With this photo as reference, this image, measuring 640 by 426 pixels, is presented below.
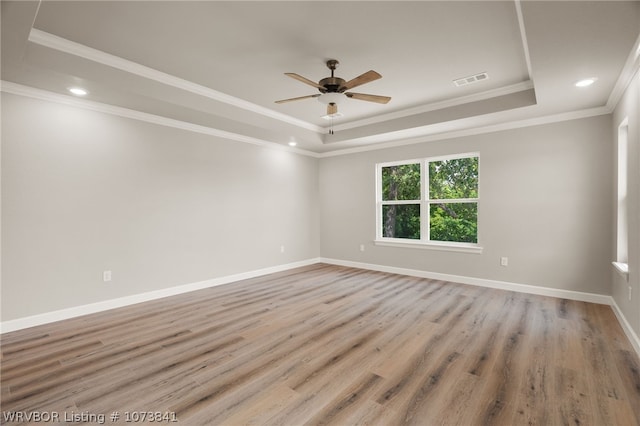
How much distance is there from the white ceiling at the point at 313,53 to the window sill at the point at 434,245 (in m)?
1.96

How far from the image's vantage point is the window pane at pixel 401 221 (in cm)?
551

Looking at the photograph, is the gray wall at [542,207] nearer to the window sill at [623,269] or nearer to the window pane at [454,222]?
the window pane at [454,222]

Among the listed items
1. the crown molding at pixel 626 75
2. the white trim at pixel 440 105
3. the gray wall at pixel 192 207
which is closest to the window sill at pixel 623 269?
the gray wall at pixel 192 207

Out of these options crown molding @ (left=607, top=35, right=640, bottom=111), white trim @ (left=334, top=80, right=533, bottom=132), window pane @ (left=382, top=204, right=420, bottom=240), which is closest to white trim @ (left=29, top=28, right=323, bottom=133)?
white trim @ (left=334, top=80, right=533, bottom=132)

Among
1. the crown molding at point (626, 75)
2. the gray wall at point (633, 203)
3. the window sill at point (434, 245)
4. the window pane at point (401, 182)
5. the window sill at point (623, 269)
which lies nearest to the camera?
the crown molding at point (626, 75)

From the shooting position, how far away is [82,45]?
2750mm

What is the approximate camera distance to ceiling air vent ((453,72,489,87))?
3.41 meters

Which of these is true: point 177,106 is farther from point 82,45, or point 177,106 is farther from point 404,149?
point 404,149

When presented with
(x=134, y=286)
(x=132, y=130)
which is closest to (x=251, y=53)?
(x=132, y=130)

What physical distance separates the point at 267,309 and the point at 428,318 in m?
1.89

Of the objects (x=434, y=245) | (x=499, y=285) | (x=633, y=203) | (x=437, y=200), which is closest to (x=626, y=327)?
(x=633, y=203)

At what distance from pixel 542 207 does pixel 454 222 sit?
49.6 inches

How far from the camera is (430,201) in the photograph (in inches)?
208

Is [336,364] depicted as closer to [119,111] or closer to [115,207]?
[115,207]
